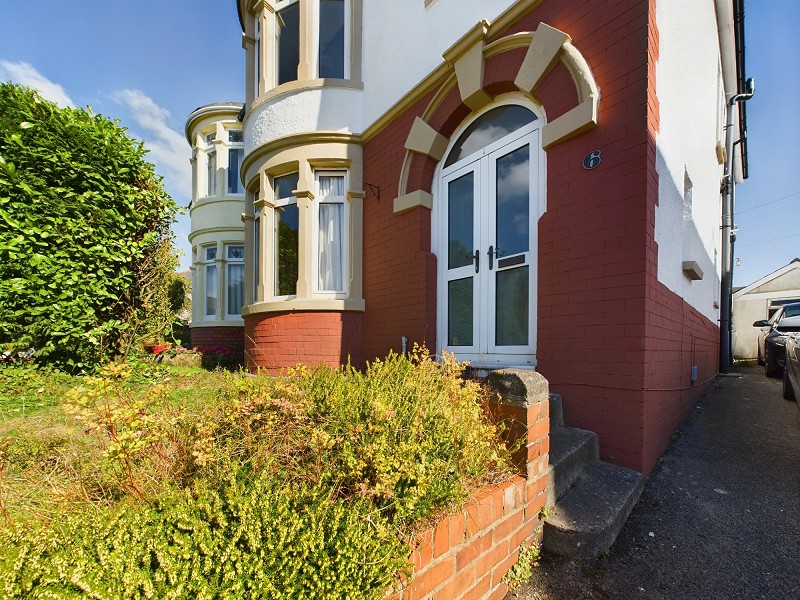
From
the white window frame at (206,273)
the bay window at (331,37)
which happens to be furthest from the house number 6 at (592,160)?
the white window frame at (206,273)

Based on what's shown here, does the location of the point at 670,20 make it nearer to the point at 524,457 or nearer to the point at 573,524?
the point at 524,457

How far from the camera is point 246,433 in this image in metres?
1.85

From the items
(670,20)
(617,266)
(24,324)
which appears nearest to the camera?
(617,266)

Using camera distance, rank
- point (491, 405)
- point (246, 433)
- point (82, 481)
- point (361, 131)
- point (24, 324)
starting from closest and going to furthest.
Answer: point (82, 481)
point (246, 433)
point (491, 405)
point (24, 324)
point (361, 131)

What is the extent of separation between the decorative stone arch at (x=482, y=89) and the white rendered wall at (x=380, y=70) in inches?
16.3

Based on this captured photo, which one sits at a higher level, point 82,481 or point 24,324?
point 24,324

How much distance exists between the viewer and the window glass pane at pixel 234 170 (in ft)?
38.7

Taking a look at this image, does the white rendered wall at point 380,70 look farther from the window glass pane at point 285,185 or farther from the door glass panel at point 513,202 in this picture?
the door glass panel at point 513,202

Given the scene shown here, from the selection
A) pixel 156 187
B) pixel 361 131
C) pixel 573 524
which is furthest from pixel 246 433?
pixel 361 131

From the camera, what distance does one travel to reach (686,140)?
167 inches

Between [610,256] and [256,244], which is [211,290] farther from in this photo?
[610,256]

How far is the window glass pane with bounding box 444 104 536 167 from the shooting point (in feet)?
13.3

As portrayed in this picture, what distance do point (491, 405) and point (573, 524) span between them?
81 centimetres

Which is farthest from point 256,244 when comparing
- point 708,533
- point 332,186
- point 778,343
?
point 778,343
